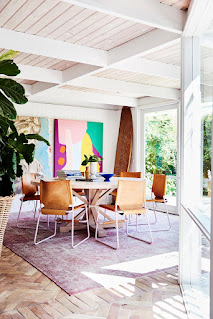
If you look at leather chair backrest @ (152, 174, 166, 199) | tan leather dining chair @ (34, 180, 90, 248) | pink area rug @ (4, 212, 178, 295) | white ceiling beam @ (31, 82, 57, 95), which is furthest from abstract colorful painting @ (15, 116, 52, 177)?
tan leather dining chair @ (34, 180, 90, 248)

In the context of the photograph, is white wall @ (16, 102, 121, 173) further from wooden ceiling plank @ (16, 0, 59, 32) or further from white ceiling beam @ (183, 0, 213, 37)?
white ceiling beam @ (183, 0, 213, 37)

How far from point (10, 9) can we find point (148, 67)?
226 centimetres

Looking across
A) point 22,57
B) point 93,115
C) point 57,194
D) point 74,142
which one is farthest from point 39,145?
point 57,194

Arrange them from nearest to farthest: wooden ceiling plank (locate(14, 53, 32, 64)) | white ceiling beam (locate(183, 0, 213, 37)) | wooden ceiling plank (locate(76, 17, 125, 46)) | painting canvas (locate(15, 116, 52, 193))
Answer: white ceiling beam (locate(183, 0, 213, 37)) < wooden ceiling plank (locate(76, 17, 125, 46)) < wooden ceiling plank (locate(14, 53, 32, 64)) < painting canvas (locate(15, 116, 52, 193))

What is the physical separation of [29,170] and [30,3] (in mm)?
4745

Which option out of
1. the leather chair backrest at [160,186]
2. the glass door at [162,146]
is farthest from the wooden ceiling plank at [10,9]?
the glass door at [162,146]

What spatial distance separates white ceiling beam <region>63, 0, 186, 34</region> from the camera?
279 cm

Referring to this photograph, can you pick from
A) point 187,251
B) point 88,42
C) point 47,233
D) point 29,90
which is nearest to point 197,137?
point 187,251

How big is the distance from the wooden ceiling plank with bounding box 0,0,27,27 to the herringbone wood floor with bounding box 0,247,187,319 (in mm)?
2612

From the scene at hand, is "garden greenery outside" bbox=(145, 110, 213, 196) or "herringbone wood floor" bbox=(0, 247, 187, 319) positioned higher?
"garden greenery outside" bbox=(145, 110, 213, 196)

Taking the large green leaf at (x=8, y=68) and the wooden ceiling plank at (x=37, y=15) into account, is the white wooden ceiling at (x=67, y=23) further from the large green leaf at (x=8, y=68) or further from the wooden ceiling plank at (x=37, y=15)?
the large green leaf at (x=8, y=68)

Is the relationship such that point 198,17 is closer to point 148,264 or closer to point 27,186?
point 148,264

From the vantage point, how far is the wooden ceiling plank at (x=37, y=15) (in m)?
3.07

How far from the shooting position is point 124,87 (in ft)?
20.9
